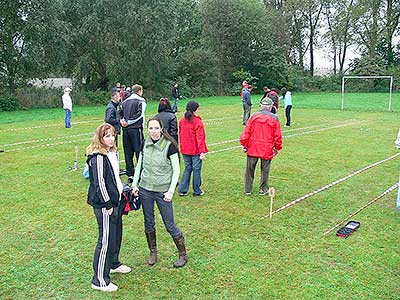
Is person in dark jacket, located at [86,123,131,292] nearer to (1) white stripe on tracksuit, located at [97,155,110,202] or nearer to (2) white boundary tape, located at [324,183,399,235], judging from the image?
(1) white stripe on tracksuit, located at [97,155,110,202]

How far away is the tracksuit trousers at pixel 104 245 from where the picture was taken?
14.4 ft

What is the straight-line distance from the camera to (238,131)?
1661 centimetres

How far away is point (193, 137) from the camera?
7500 mm

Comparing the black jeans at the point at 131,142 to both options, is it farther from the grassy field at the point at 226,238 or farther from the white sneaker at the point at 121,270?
the white sneaker at the point at 121,270

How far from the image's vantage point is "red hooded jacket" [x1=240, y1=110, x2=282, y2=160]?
24.9 ft

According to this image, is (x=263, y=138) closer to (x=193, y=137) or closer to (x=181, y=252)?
(x=193, y=137)

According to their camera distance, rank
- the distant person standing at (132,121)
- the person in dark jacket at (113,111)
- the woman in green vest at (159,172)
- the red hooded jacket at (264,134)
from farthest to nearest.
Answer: the person in dark jacket at (113,111) → the distant person standing at (132,121) → the red hooded jacket at (264,134) → the woman in green vest at (159,172)

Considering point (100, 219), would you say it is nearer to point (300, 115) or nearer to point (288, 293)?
point (288, 293)

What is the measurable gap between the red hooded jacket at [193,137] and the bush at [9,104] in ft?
75.0

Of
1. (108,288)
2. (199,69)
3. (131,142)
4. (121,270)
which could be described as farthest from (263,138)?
(199,69)

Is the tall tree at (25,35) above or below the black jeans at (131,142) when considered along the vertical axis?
above

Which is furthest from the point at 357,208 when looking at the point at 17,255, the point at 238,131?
the point at 238,131

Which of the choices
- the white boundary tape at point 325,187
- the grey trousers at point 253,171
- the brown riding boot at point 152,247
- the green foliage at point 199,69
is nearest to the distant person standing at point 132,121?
the grey trousers at point 253,171

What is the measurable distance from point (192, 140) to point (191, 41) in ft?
128
